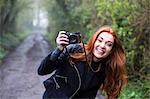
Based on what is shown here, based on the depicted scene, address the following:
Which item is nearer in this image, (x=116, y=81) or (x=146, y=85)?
(x=116, y=81)

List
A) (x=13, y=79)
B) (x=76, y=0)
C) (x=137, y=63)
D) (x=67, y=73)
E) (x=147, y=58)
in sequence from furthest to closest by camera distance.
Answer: (x=76, y=0) < (x=13, y=79) < (x=137, y=63) < (x=147, y=58) < (x=67, y=73)

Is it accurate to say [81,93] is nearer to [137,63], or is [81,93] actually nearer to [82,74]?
[82,74]

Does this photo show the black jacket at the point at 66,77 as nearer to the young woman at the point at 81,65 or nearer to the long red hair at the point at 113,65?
the young woman at the point at 81,65

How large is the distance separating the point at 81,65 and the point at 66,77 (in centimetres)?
17

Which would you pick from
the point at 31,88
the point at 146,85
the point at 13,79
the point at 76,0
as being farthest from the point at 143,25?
the point at 76,0

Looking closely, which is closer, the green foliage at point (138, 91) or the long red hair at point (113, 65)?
the long red hair at point (113, 65)

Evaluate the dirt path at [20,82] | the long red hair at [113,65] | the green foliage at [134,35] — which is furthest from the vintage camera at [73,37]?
the dirt path at [20,82]

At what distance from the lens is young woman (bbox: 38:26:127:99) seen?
3.62m

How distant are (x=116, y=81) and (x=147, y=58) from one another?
7.02m

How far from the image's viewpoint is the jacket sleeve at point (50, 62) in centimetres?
359

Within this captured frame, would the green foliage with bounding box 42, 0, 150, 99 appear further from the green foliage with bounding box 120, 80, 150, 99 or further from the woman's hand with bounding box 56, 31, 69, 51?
the woman's hand with bounding box 56, 31, 69, 51

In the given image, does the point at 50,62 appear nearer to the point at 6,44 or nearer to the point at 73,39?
the point at 73,39

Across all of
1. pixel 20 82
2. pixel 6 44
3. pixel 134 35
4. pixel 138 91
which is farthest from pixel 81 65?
pixel 6 44

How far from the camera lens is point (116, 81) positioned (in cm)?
387
